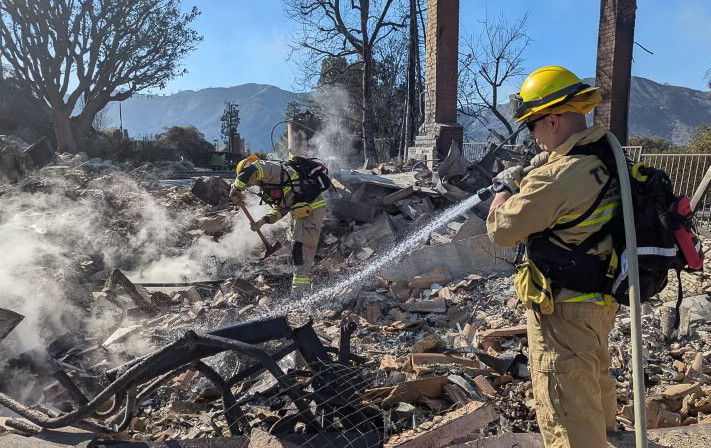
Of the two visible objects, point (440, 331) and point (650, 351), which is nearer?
point (650, 351)

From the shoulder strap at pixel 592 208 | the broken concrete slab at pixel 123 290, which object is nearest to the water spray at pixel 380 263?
the broken concrete slab at pixel 123 290

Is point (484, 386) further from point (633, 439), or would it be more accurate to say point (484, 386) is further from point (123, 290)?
point (123, 290)

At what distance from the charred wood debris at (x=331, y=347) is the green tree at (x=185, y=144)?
1974 cm

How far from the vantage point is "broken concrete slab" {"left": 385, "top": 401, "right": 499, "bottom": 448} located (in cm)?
226

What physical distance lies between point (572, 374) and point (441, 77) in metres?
9.63

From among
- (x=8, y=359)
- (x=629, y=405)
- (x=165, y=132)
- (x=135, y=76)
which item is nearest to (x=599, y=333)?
(x=629, y=405)

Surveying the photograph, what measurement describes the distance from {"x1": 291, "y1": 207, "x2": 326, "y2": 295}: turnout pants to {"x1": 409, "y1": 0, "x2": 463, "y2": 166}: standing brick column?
4.91 metres

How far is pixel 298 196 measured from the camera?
6.06 m

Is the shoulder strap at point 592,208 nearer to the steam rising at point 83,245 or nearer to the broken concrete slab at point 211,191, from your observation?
the steam rising at point 83,245

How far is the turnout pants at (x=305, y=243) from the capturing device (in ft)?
20.3

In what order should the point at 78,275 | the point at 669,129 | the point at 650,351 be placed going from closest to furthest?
the point at 650,351 → the point at 78,275 → the point at 669,129

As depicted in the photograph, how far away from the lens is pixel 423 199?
8.10 metres

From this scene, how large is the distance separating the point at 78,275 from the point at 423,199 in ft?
16.1

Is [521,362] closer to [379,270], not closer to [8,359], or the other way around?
[379,270]
